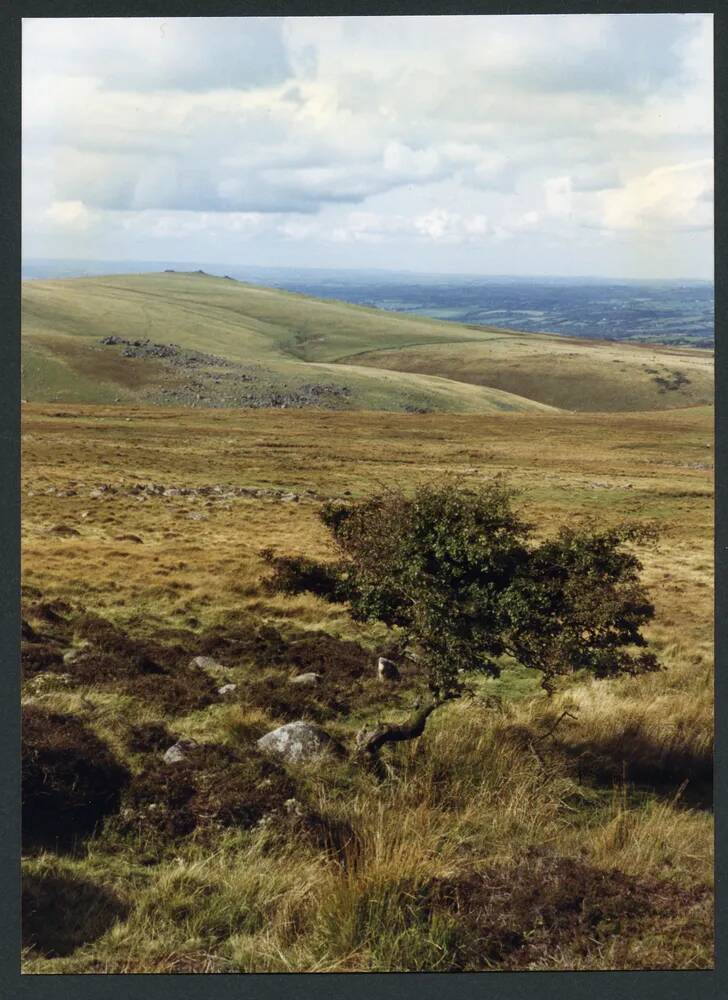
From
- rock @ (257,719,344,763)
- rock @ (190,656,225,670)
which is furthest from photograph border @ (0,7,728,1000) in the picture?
rock @ (190,656,225,670)

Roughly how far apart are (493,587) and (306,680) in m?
1.68

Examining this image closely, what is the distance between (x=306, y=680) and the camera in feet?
20.9

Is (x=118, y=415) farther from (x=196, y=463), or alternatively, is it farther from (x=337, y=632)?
(x=337, y=632)

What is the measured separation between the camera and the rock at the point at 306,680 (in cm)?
634

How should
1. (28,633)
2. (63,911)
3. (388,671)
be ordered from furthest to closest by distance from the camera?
(28,633) < (388,671) < (63,911)

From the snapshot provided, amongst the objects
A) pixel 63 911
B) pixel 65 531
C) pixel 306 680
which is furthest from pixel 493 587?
pixel 65 531

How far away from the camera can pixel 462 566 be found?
5.45m

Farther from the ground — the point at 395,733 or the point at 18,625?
the point at 18,625

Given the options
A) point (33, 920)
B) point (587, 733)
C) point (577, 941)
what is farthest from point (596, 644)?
point (33, 920)

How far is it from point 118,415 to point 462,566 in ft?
24.9

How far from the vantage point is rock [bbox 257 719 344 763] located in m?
5.50

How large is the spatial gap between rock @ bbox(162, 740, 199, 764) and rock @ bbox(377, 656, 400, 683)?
1.46 meters

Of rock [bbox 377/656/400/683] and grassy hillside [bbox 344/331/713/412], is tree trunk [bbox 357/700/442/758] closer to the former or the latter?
rock [bbox 377/656/400/683]

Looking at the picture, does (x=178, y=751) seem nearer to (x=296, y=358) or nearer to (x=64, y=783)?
(x=64, y=783)
